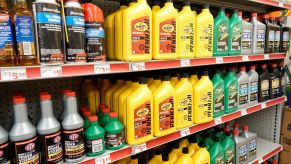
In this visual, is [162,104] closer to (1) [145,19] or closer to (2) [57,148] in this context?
(1) [145,19]

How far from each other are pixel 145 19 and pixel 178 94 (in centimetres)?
51

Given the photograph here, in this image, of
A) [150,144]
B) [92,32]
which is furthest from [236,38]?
[92,32]

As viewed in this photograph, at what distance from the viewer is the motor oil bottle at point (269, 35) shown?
6.19ft

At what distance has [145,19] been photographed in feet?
3.72

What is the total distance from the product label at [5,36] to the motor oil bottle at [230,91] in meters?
1.45

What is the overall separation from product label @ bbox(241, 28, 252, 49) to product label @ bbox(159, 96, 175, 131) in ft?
2.96

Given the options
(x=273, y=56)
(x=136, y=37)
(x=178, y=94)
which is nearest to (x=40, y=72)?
(x=136, y=37)

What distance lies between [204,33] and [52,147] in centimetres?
115

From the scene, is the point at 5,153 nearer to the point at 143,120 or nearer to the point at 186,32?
the point at 143,120

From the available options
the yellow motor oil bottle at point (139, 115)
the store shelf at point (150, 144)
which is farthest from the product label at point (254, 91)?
the yellow motor oil bottle at point (139, 115)

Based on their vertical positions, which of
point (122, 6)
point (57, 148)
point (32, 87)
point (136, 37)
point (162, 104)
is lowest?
point (57, 148)

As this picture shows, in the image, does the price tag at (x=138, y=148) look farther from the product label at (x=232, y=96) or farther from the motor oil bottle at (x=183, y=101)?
the product label at (x=232, y=96)

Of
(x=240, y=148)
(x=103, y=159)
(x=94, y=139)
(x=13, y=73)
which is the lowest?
(x=240, y=148)

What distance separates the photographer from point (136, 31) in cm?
111
